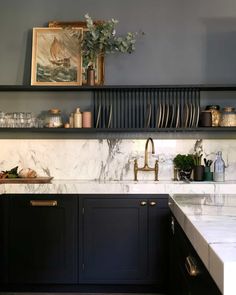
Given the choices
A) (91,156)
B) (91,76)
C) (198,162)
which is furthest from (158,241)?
(91,76)

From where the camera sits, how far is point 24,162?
355cm

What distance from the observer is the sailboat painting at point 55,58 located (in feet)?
11.3

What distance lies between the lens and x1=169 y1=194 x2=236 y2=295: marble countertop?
2.57ft

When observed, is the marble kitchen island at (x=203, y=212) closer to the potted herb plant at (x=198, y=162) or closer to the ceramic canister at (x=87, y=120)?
the potted herb plant at (x=198, y=162)

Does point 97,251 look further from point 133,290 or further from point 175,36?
point 175,36

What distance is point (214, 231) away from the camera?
1069 mm

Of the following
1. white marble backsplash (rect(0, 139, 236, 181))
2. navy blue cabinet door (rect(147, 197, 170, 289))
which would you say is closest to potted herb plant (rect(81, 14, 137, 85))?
white marble backsplash (rect(0, 139, 236, 181))

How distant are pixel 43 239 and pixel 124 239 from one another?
2.26 ft

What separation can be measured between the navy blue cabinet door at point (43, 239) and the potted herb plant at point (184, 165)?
3.49 feet

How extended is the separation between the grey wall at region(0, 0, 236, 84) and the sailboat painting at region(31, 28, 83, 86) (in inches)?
5.3

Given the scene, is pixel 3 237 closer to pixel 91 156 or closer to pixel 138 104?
pixel 91 156

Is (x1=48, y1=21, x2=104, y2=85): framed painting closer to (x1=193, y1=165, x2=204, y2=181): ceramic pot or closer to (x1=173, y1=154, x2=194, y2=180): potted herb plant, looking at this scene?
(x1=173, y1=154, x2=194, y2=180): potted herb plant

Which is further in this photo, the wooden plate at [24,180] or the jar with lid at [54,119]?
the jar with lid at [54,119]

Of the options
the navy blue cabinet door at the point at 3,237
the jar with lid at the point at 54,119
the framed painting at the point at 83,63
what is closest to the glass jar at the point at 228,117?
the framed painting at the point at 83,63
